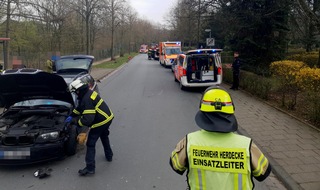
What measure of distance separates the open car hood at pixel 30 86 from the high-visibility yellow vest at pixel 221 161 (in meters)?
4.32

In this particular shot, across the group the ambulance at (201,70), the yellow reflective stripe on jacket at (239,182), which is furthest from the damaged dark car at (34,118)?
the ambulance at (201,70)

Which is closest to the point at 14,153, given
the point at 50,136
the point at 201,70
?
the point at 50,136

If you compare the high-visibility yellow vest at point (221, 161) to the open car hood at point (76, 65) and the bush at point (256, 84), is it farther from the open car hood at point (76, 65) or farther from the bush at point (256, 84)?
the bush at point (256, 84)

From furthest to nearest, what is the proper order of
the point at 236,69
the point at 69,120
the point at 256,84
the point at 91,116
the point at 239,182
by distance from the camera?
1. the point at 236,69
2. the point at 256,84
3. the point at 69,120
4. the point at 91,116
5. the point at 239,182

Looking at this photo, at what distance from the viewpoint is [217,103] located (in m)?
2.20

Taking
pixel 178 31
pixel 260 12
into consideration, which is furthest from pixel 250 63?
pixel 178 31

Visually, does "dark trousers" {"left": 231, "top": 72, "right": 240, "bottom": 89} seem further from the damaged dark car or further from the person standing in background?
the damaged dark car

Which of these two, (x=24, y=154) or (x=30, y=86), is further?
(x=30, y=86)

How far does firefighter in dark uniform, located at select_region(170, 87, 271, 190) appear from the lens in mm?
2162

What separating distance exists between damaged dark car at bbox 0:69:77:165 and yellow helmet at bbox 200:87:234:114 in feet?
12.8

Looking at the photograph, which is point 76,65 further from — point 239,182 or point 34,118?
point 239,182

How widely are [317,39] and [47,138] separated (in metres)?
18.6

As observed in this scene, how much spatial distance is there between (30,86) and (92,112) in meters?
1.97

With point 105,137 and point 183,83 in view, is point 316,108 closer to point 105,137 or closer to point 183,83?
point 105,137
